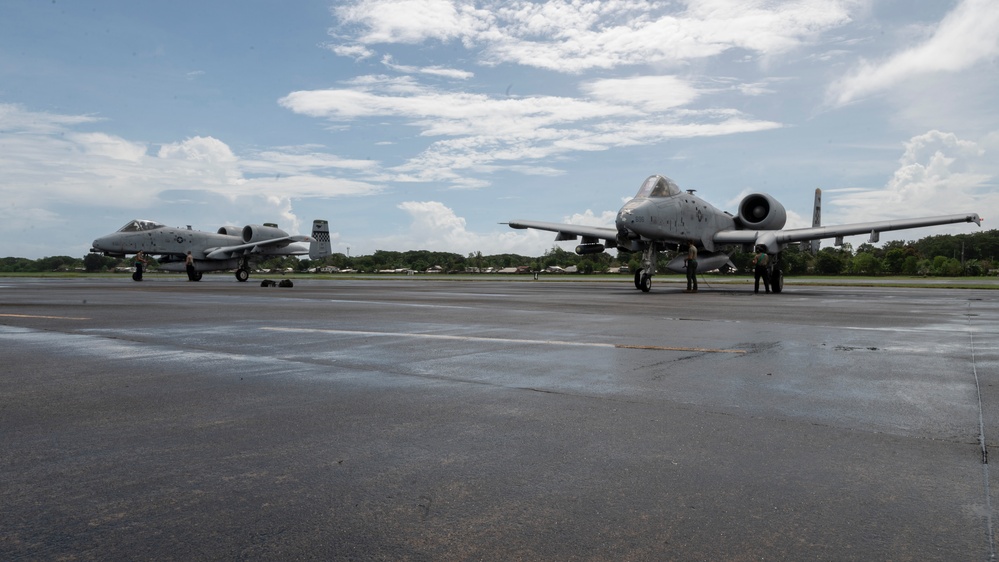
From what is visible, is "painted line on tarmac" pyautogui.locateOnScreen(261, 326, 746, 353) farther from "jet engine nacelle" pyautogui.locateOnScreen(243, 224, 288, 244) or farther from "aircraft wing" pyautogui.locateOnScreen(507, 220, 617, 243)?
"jet engine nacelle" pyautogui.locateOnScreen(243, 224, 288, 244)

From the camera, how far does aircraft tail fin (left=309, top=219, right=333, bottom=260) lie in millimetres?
52031

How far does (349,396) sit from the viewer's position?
216 inches

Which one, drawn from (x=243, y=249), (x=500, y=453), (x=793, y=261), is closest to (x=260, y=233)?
(x=243, y=249)

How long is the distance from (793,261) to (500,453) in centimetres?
10490

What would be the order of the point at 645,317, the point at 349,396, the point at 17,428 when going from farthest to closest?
1. the point at 645,317
2. the point at 349,396
3. the point at 17,428

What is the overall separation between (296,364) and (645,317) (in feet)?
26.2

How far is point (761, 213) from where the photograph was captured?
99.8 feet

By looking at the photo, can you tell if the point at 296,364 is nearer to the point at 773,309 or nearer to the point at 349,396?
the point at 349,396

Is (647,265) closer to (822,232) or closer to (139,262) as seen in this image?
(822,232)

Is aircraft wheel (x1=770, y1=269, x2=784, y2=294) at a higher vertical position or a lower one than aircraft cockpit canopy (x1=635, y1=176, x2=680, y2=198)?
lower

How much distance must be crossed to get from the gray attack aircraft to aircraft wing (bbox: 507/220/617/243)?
0.15ft

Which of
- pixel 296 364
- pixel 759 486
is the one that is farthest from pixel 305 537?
pixel 296 364

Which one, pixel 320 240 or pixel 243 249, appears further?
pixel 320 240

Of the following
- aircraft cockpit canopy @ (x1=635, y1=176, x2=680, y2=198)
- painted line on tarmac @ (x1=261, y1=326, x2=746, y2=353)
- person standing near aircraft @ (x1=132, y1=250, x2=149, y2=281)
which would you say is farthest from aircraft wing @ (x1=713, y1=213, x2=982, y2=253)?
person standing near aircraft @ (x1=132, y1=250, x2=149, y2=281)
